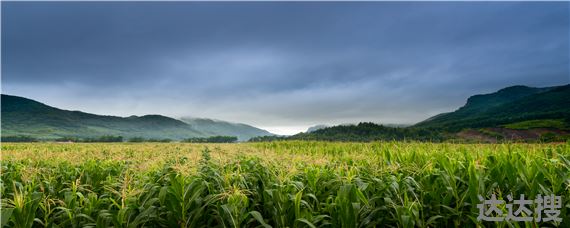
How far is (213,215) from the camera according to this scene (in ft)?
14.3

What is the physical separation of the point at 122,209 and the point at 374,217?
3.23 metres

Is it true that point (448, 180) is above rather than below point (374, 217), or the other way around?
above

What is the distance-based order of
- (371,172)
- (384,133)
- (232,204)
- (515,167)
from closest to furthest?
(232,204)
(515,167)
(371,172)
(384,133)

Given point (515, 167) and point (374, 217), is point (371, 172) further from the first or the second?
point (515, 167)

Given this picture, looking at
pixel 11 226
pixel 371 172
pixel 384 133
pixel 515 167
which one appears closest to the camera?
pixel 11 226

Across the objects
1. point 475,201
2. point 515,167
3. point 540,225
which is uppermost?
point 515,167

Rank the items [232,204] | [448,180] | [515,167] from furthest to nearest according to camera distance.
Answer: [515,167] < [448,180] < [232,204]

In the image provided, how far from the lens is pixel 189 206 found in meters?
4.42

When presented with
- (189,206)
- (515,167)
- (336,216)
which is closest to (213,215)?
(189,206)

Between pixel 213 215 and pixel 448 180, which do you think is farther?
pixel 448 180

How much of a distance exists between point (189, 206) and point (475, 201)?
3851mm

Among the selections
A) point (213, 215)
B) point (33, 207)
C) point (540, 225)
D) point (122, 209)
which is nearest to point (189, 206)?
point (213, 215)

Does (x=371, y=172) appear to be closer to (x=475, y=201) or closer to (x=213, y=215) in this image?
(x=475, y=201)

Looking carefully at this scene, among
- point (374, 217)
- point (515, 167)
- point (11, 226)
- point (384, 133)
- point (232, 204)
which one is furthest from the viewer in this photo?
point (384, 133)
